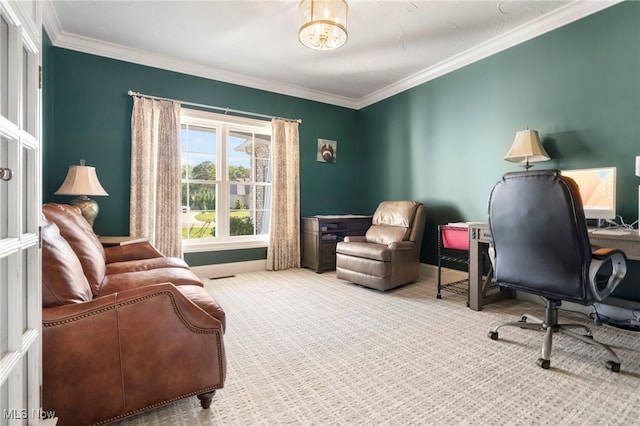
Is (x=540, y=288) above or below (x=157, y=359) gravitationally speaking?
above

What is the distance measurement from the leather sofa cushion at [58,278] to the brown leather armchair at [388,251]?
260cm

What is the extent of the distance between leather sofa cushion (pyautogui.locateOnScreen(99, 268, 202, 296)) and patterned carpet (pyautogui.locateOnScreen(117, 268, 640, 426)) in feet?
1.80

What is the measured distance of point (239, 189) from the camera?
457cm

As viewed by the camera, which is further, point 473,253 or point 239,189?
point 239,189

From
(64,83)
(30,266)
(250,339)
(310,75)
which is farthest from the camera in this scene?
(310,75)

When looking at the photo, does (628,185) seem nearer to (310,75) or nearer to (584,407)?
(584,407)

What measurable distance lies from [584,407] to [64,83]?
4.93m

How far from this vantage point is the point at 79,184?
9.82 feet

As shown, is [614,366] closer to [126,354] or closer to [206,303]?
[206,303]

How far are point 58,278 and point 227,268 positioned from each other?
3126 mm

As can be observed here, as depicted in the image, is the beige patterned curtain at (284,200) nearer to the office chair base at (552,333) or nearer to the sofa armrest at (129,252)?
the sofa armrest at (129,252)

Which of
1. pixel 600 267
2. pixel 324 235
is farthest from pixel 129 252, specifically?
pixel 600 267

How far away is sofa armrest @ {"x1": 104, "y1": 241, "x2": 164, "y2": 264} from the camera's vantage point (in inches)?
108

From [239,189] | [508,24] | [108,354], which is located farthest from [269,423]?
[508,24]
